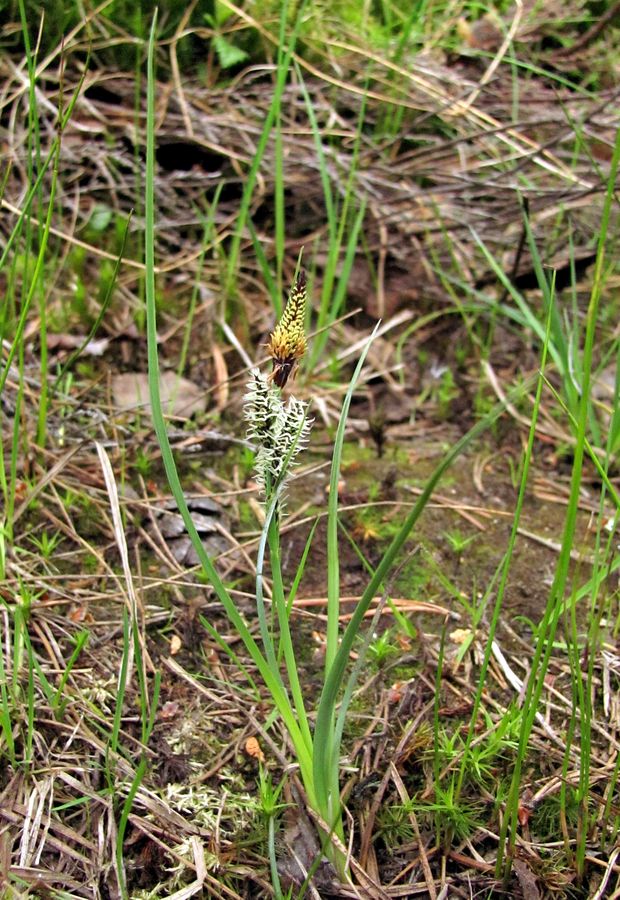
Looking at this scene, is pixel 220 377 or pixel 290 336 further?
pixel 220 377

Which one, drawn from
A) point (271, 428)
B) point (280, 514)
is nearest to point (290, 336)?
point (271, 428)

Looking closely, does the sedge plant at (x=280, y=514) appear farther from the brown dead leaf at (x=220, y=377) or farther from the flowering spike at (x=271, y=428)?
the brown dead leaf at (x=220, y=377)

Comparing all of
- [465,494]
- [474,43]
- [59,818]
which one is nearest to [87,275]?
[465,494]

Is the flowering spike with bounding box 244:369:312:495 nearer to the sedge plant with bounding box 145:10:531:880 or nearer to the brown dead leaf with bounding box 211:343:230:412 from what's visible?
the sedge plant with bounding box 145:10:531:880

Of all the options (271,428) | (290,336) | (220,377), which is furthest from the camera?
(220,377)

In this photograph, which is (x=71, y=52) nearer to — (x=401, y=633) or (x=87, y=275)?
(x=87, y=275)

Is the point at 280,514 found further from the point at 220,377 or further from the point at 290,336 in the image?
the point at 220,377

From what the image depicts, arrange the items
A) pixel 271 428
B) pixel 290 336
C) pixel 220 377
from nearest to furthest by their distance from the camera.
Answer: pixel 290 336
pixel 271 428
pixel 220 377

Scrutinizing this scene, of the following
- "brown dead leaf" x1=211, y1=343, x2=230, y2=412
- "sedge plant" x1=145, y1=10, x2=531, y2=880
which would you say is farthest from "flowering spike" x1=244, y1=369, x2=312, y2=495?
"brown dead leaf" x1=211, y1=343, x2=230, y2=412

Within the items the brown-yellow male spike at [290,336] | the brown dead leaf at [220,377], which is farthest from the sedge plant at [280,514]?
the brown dead leaf at [220,377]
